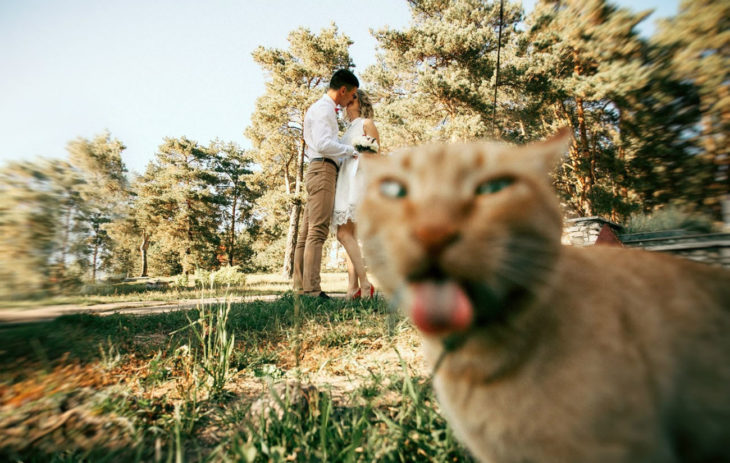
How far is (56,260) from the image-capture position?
164 cm

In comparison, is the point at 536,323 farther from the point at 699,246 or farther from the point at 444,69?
the point at 444,69

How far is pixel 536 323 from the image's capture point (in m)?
0.69

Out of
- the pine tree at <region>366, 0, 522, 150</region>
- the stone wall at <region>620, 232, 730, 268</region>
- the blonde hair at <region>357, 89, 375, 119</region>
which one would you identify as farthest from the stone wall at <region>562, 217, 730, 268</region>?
the pine tree at <region>366, 0, 522, 150</region>

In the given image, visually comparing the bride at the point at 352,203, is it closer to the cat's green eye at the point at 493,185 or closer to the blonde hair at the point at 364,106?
the blonde hair at the point at 364,106

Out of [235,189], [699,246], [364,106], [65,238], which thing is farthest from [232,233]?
[699,246]

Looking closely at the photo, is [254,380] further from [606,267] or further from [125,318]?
[125,318]

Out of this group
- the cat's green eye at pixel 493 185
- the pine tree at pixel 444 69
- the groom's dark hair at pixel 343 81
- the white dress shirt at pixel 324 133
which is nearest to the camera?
the cat's green eye at pixel 493 185

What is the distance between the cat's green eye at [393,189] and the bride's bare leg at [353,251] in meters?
3.50

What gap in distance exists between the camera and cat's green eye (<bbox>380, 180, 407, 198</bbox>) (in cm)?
79

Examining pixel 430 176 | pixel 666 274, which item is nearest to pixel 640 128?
pixel 666 274

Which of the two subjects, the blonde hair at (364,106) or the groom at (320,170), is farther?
the blonde hair at (364,106)

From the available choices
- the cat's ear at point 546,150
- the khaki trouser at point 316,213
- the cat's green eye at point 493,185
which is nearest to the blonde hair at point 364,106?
the khaki trouser at point 316,213

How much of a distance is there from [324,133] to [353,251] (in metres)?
1.63

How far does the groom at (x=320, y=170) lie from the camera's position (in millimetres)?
4344
